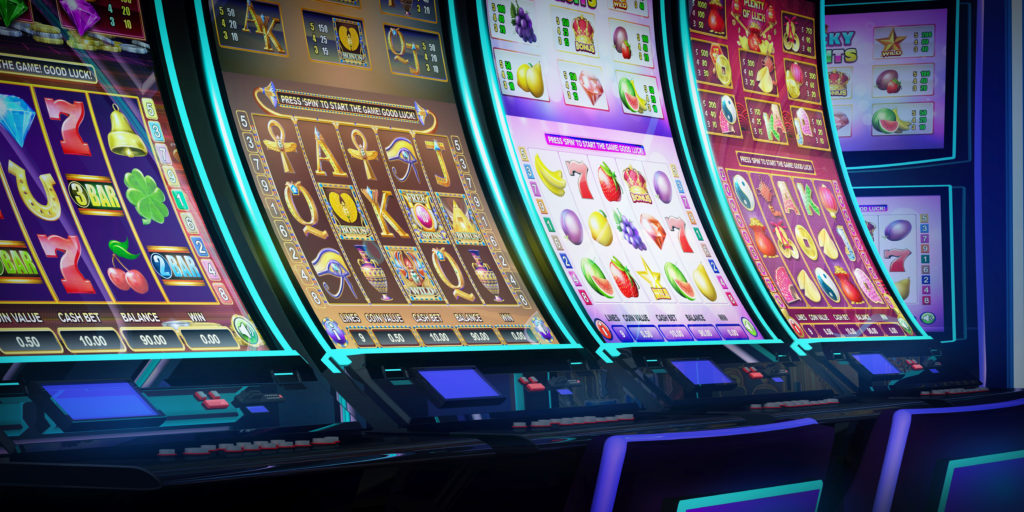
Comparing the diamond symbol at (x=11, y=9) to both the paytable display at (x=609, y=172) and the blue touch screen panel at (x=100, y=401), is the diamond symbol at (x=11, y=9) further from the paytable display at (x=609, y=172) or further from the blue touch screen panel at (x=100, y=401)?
the paytable display at (x=609, y=172)

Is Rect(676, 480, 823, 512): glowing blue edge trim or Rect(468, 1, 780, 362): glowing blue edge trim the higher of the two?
Rect(468, 1, 780, 362): glowing blue edge trim

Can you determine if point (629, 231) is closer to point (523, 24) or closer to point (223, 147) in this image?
point (523, 24)

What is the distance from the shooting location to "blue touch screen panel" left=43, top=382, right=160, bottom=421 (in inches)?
61.8

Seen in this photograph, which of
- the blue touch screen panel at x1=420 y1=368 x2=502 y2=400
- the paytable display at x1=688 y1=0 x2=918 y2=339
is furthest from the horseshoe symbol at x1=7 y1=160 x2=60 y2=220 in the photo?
the paytable display at x1=688 y1=0 x2=918 y2=339

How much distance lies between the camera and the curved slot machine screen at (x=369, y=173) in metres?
2.20

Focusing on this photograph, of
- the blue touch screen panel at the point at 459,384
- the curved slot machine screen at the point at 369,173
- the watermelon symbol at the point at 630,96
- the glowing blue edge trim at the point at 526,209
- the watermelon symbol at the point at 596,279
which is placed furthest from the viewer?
the watermelon symbol at the point at 630,96

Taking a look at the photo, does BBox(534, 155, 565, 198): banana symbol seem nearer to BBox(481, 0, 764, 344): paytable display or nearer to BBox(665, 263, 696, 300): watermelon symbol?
BBox(481, 0, 764, 344): paytable display

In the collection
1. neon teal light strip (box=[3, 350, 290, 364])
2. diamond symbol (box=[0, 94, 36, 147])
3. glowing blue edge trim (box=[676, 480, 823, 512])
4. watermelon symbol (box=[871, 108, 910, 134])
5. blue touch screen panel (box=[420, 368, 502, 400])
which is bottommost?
glowing blue edge trim (box=[676, 480, 823, 512])

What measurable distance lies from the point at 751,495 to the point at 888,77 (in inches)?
137

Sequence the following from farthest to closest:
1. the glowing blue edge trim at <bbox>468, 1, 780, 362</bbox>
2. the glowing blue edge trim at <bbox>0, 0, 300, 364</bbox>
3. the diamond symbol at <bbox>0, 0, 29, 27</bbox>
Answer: the glowing blue edge trim at <bbox>468, 1, 780, 362</bbox>, the diamond symbol at <bbox>0, 0, 29, 27</bbox>, the glowing blue edge trim at <bbox>0, 0, 300, 364</bbox>

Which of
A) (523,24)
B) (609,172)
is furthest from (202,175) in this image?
(609,172)

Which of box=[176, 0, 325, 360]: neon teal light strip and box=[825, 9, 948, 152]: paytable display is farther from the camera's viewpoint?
box=[825, 9, 948, 152]: paytable display

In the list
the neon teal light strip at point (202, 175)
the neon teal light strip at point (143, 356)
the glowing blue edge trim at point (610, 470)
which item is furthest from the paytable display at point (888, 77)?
the glowing blue edge trim at point (610, 470)

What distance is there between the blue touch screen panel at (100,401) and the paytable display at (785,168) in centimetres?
209
